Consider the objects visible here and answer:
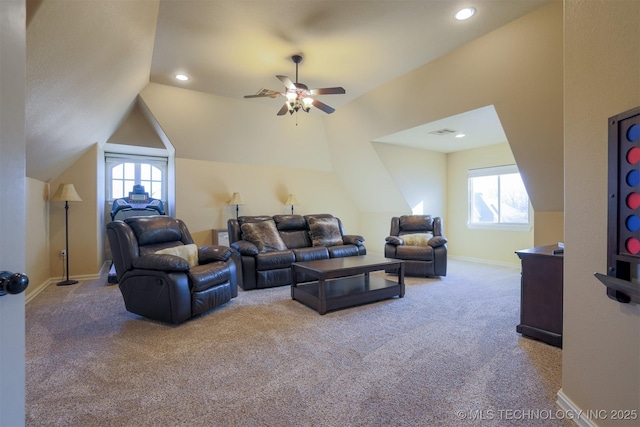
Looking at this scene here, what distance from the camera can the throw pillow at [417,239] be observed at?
4.94 metres

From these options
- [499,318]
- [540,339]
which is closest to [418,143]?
[499,318]

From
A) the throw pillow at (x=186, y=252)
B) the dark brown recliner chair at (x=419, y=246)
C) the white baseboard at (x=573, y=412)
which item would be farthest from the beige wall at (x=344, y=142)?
Result: the white baseboard at (x=573, y=412)

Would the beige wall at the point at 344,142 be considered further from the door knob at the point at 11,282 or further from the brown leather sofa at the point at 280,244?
the door knob at the point at 11,282

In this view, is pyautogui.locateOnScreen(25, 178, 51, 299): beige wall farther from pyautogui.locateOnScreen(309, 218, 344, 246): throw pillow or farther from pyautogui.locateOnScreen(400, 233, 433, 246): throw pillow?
pyautogui.locateOnScreen(400, 233, 433, 246): throw pillow

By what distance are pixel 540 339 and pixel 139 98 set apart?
5.62 meters

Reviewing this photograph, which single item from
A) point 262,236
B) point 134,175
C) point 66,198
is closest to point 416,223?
point 262,236

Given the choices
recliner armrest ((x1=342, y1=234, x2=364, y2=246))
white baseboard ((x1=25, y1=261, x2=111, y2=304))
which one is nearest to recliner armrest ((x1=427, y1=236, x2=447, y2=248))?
recliner armrest ((x1=342, y1=234, x2=364, y2=246))

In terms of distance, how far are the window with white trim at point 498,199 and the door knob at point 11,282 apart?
6286 millimetres

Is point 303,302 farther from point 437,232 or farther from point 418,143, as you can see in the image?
point 418,143

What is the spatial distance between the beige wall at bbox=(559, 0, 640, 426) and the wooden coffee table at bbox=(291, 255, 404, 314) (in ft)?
6.26

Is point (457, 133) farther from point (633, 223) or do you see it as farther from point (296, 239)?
point (633, 223)

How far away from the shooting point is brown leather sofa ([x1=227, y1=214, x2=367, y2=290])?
13.3 ft

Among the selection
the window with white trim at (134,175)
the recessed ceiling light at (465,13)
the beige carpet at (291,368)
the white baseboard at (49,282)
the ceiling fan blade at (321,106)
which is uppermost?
the recessed ceiling light at (465,13)

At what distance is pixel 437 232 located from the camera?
5.03 m
